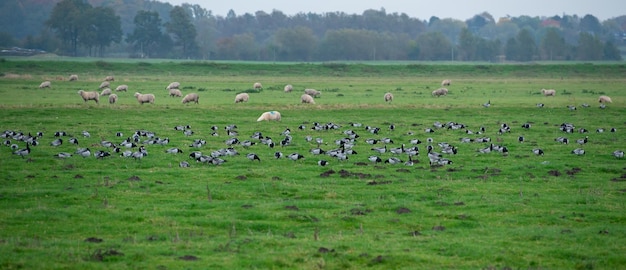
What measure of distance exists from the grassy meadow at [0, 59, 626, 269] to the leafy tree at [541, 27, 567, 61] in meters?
115

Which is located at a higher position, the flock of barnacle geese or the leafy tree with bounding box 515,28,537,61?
the leafy tree with bounding box 515,28,537,61

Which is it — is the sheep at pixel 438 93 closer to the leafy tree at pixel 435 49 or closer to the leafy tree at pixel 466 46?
the leafy tree at pixel 466 46

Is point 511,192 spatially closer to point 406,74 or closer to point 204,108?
point 204,108

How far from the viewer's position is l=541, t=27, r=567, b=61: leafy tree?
146750 mm

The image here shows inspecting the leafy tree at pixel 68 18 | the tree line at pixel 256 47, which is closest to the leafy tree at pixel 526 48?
the tree line at pixel 256 47

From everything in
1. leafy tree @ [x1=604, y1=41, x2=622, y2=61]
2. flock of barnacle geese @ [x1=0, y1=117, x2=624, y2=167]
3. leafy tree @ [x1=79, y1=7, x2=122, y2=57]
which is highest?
leafy tree @ [x1=79, y1=7, x2=122, y2=57]

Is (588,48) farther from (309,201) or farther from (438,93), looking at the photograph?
(309,201)

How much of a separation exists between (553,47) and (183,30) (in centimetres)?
6541

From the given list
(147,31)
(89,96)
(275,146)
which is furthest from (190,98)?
(147,31)

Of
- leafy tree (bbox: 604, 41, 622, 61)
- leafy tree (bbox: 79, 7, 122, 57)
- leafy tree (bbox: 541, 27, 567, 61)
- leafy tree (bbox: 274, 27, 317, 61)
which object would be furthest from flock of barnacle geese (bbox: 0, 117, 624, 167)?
leafy tree (bbox: 604, 41, 622, 61)

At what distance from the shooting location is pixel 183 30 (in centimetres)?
13825

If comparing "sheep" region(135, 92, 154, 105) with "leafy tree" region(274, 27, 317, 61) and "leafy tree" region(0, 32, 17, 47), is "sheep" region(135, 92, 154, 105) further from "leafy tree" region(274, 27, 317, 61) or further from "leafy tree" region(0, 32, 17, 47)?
"leafy tree" region(0, 32, 17, 47)

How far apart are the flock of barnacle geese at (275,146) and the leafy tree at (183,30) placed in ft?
359

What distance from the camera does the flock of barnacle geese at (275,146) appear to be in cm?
2336
